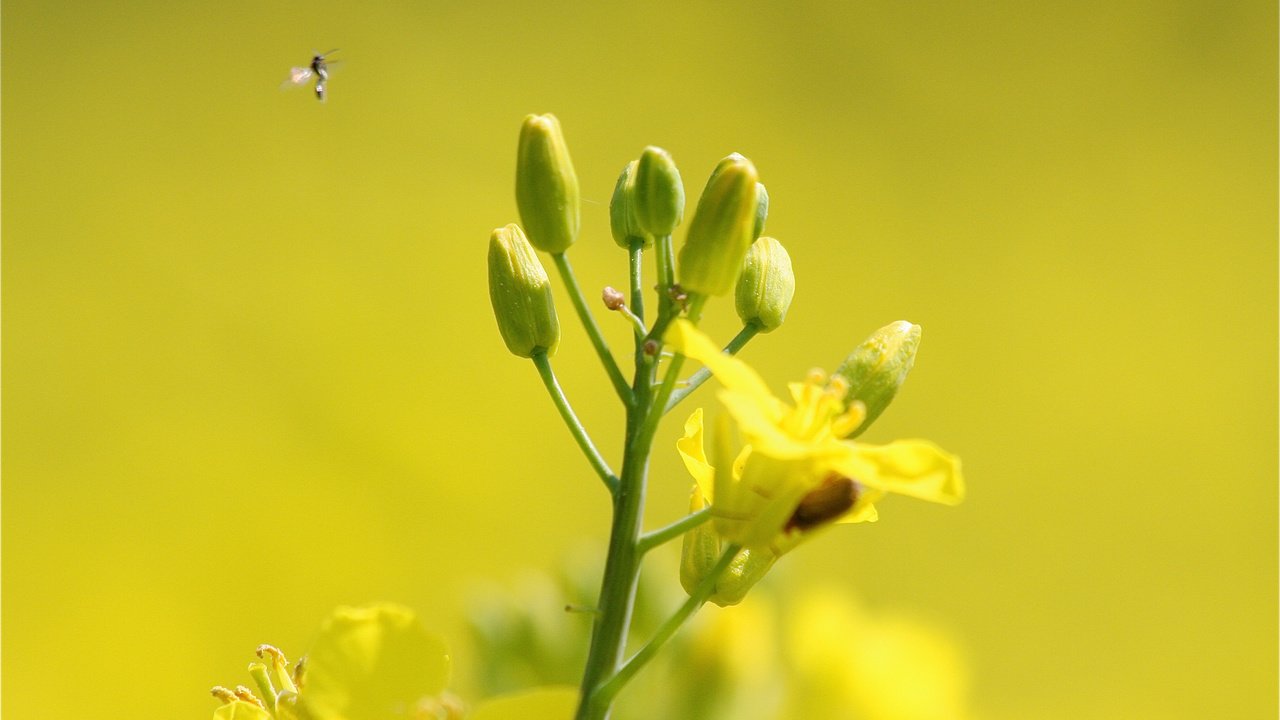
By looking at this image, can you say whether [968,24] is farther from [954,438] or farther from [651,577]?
[651,577]

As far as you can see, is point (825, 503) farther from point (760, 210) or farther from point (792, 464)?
point (760, 210)

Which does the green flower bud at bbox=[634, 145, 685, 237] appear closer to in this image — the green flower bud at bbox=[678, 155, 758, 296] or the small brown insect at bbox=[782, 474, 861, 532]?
the green flower bud at bbox=[678, 155, 758, 296]

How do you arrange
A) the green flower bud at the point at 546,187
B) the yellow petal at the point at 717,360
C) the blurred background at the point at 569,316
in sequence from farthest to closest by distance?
the blurred background at the point at 569,316, the green flower bud at the point at 546,187, the yellow petal at the point at 717,360

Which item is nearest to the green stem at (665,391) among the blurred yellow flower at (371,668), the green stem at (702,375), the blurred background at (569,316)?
the green stem at (702,375)

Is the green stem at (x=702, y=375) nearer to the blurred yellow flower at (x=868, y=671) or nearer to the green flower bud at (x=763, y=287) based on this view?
the green flower bud at (x=763, y=287)

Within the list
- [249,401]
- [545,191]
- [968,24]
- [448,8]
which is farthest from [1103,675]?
[545,191]

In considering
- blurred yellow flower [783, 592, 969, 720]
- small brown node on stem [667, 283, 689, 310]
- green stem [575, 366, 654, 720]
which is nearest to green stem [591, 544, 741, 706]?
green stem [575, 366, 654, 720]

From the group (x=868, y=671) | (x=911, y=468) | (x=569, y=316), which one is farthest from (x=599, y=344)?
(x=569, y=316)
